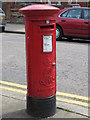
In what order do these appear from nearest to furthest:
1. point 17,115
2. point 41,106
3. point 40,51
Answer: point 40,51 < point 41,106 < point 17,115

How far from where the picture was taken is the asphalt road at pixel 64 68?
5519 mm

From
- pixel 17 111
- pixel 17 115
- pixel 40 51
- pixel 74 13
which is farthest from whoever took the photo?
pixel 74 13

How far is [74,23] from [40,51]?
761 centimetres

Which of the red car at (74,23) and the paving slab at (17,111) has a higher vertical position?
the red car at (74,23)

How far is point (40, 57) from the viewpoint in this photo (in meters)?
3.78

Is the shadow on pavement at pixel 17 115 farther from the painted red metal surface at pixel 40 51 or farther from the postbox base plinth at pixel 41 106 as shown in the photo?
the painted red metal surface at pixel 40 51

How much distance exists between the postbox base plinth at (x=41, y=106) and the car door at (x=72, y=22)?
7.47 m

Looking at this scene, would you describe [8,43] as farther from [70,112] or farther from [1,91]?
[70,112]

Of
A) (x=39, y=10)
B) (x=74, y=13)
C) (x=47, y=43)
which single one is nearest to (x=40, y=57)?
(x=47, y=43)

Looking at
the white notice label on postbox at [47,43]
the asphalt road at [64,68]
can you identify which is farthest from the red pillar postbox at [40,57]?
the asphalt road at [64,68]

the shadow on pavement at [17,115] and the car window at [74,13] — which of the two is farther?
the car window at [74,13]

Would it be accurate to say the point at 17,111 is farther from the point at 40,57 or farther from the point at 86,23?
the point at 86,23

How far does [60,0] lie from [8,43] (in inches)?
462

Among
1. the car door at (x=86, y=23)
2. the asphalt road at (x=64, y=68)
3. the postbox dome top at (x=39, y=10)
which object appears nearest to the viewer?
the postbox dome top at (x=39, y=10)
